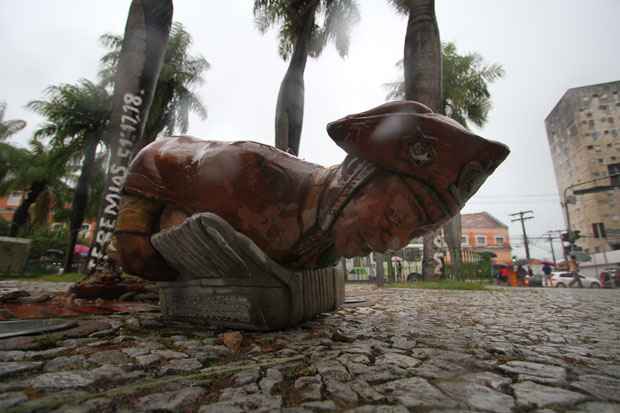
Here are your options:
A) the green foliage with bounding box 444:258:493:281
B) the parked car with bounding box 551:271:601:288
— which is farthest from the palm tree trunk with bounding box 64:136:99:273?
the parked car with bounding box 551:271:601:288

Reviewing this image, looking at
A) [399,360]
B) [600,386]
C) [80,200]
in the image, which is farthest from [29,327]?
[80,200]

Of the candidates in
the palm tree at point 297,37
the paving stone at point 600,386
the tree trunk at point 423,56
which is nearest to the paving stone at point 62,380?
the paving stone at point 600,386

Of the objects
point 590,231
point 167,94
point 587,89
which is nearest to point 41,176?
point 167,94

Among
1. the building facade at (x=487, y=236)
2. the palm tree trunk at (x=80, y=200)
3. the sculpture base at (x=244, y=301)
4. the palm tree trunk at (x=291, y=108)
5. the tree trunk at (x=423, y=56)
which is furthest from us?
the building facade at (x=487, y=236)

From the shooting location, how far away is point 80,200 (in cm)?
1308

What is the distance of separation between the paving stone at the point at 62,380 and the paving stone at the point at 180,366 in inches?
7.2

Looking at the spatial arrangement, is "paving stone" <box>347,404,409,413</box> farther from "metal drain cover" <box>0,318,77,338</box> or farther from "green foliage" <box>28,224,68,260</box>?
"green foliage" <box>28,224,68,260</box>

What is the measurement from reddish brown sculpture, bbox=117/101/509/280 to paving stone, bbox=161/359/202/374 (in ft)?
1.76

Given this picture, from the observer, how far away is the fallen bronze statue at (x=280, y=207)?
1.04m

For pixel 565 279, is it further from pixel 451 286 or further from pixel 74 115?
pixel 74 115

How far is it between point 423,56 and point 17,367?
2.47 meters

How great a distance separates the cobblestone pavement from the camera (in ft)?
2.33

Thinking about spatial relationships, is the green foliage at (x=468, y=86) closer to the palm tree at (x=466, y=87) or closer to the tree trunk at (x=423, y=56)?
the palm tree at (x=466, y=87)

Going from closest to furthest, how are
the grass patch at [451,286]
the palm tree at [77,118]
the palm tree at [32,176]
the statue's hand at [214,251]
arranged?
the statue's hand at [214,251] → the grass patch at [451,286] → the palm tree at [77,118] → the palm tree at [32,176]
